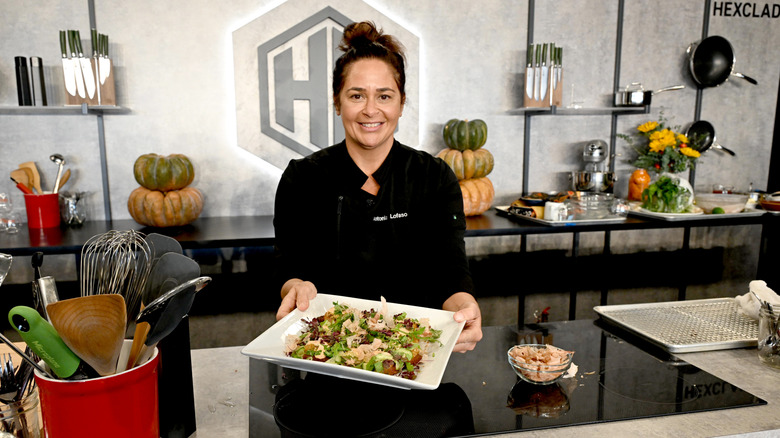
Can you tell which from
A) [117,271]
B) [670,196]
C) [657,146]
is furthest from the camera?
[657,146]

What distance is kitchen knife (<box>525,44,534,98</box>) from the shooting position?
3.38m

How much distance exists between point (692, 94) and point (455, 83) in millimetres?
1879

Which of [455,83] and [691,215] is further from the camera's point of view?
[455,83]

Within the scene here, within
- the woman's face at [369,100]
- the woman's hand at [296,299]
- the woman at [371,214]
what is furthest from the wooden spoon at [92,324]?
the woman's face at [369,100]

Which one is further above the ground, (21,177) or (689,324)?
(21,177)

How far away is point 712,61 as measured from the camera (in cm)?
379

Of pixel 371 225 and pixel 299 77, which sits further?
pixel 299 77

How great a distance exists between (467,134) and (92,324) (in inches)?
111

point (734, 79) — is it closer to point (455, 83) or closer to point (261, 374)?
point (455, 83)

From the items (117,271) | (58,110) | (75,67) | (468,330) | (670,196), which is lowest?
(468,330)

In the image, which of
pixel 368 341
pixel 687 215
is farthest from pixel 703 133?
pixel 368 341

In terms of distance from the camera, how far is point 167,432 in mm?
919

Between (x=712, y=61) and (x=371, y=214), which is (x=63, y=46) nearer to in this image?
(x=371, y=214)

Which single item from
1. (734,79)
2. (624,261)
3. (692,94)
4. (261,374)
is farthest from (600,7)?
(261,374)
